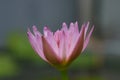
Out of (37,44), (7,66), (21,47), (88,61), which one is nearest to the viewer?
(37,44)

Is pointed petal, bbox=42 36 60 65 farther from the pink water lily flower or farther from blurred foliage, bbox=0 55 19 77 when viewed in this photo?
blurred foliage, bbox=0 55 19 77

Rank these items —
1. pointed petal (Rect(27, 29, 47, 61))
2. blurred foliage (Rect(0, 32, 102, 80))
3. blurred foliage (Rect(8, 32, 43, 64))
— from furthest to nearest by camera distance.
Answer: blurred foliage (Rect(8, 32, 43, 64))
blurred foliage (Rect(0, 32, 102, 80))
pointed petal (Rect(27, 29, 47, 61))

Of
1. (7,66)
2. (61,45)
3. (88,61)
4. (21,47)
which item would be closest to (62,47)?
(61,45)

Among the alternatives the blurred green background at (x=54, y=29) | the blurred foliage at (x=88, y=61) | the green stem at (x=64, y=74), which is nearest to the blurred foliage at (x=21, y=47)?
the blurred green background at (x=54, y=29)

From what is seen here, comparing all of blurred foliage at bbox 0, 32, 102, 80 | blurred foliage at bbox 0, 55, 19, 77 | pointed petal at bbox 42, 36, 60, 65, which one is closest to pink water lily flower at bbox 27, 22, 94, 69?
pointed petal at bbox 42, 36, 60, 65

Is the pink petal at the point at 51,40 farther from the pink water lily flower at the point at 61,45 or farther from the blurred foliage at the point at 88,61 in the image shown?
the blurred foliage at the point at 88,61

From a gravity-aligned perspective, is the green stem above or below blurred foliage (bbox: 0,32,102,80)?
below

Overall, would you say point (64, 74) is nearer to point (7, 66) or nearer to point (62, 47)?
point (62, 47)

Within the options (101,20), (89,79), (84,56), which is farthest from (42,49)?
(101,20)
